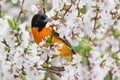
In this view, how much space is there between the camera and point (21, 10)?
4215 mm

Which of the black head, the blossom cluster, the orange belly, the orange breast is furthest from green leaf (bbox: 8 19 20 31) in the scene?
the black head

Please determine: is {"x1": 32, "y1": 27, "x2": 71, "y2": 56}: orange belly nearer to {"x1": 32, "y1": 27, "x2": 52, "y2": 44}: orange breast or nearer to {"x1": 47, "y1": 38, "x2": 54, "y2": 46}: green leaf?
{"x1": 32, "y1": 27, "x2": 52, "y2": 44}: orange breast

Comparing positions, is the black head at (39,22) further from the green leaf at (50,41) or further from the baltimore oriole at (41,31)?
the green leaf at (50,41)

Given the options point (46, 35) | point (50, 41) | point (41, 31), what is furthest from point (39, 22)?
point (50, 41)

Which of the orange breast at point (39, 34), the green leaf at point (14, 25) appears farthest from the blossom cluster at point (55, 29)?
the orange breast at point (39, 34)


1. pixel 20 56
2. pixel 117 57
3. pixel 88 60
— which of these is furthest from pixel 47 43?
Answer: pixel 88 60

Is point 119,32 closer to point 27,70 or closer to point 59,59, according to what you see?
point 59,59

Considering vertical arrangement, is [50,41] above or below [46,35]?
below

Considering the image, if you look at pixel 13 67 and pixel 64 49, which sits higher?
pixel 64 49

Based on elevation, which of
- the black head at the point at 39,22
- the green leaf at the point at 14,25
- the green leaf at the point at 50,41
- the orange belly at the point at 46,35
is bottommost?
the green leaf at the point at 50,41

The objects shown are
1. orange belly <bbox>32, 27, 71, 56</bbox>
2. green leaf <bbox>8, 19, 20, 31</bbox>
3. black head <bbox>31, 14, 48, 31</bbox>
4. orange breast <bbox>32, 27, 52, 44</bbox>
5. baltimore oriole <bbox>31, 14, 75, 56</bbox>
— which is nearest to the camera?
green leaf <bbox>8, 19, 20, 31</bbox>

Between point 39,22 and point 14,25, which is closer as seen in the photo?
point 14,25

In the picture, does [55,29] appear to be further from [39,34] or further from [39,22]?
[39,22]

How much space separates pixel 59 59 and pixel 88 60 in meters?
1.33
